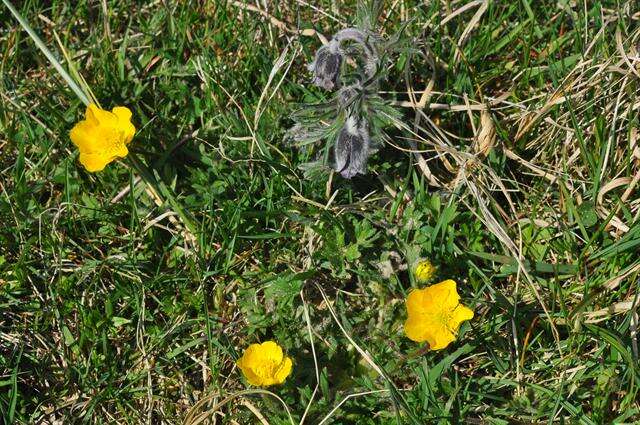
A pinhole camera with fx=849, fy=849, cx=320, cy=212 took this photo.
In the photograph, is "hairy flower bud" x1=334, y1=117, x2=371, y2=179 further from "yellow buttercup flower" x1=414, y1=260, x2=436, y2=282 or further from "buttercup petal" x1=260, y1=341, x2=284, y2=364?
"buttercup petal" x1=260, y1=341, x2=284, y2=364

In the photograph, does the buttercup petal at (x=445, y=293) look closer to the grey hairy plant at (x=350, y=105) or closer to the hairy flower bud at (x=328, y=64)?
the grey hairy plant at (x=350, y=105)

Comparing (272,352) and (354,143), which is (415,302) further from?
(354,143)

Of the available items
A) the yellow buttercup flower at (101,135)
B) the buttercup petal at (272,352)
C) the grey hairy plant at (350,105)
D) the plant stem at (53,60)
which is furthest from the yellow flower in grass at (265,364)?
the plant stem at (53,60)

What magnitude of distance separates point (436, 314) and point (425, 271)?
21 cm

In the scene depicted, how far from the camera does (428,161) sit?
11.1 ft

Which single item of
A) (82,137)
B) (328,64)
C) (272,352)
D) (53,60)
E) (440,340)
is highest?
(328,64)

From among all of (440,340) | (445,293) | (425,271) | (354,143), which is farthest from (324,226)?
(440,340)

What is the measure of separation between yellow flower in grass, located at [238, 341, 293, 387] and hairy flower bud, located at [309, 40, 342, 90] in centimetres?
97

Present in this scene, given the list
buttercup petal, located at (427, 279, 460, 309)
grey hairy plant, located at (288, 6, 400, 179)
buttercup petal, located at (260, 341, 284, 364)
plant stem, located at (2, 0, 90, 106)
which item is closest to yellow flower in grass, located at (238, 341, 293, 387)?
buttercup petal, located at (260, 341, 284, 364)

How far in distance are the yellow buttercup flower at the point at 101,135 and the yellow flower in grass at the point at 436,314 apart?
1245 mm

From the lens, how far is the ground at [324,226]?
9.75ft

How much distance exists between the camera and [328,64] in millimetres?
3057

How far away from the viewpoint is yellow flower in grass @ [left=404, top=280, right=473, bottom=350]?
2.80 meters

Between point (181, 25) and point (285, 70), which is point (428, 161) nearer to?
point (285, 70)
